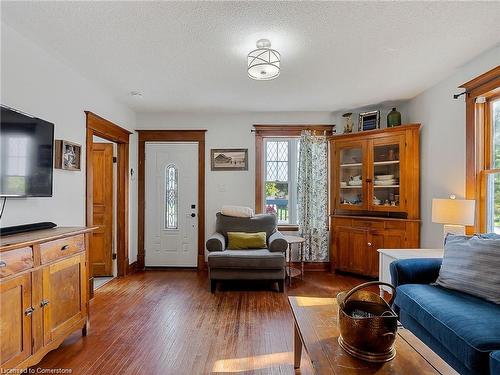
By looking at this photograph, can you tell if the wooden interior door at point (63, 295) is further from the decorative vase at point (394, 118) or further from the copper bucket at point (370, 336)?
the decorative vase at point (394, 118)

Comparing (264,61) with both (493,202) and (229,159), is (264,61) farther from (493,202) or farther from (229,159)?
(493,202)

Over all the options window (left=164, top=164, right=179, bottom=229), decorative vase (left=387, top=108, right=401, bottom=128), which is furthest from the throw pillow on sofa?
window (left=164, top=164, right=179, bottom=229)

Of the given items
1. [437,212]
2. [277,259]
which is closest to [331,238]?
[277,259]

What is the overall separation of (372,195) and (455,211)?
132 centimetres

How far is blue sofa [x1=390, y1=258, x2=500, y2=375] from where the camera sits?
4.72 feet

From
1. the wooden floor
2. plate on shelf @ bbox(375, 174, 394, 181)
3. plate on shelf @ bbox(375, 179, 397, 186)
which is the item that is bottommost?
the wooden floor

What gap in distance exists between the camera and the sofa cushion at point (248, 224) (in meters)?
4.12

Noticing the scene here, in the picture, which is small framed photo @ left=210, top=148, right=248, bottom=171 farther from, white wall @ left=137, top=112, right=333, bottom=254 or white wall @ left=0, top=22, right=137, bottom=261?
white wall @ left=0, top=22, right=137, bottom=261

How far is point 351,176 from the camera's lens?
14.0ft

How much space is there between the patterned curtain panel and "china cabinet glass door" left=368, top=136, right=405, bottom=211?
72 centimetres

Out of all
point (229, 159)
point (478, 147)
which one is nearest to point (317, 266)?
point (229, 159)

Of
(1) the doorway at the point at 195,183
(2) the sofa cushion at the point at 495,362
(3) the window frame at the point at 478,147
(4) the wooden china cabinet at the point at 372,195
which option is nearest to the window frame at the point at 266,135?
(4) the wooden china cabinet at the point at 372,195

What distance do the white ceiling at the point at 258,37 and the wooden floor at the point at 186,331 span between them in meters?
2.41

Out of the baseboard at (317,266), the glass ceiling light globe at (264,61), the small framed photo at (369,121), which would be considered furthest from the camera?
the baseboard at (317,266)
